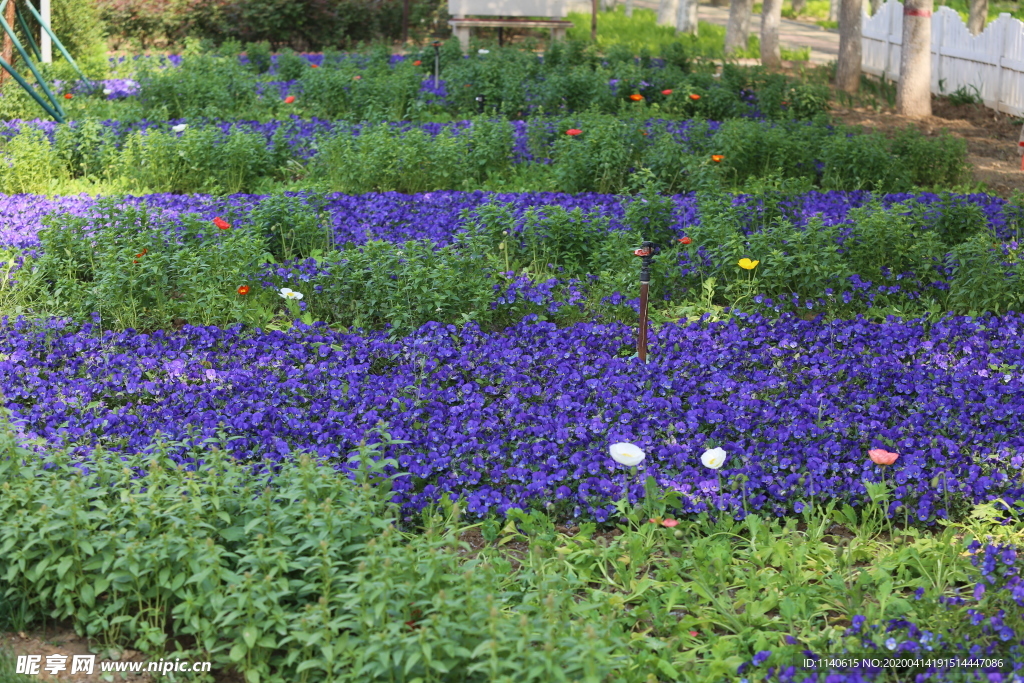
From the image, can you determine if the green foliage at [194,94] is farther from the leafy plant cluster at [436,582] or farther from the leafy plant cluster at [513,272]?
the leafy plant cluster at [436,582]

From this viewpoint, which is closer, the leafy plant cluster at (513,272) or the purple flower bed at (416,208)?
the leafy plant cluster at (513,272)

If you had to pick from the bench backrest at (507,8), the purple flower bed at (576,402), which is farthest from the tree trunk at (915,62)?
the purple flower bed at (576,402)

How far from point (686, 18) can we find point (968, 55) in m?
6.93

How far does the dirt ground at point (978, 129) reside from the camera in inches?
353

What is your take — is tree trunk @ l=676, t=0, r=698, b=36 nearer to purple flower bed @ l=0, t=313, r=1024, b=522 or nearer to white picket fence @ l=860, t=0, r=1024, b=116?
white picket fence @ l=860, t=0, r=1024, b=116

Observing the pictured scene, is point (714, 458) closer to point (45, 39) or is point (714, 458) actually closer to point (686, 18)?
point (45, 39)

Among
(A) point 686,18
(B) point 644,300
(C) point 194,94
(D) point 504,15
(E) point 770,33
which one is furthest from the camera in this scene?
(A) point 686,18

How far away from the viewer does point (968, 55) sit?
41.7ft

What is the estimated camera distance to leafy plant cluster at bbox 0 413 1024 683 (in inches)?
113

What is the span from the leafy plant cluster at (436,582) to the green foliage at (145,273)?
193 cm

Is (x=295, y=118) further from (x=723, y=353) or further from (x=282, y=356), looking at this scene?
(x=723, y=353)

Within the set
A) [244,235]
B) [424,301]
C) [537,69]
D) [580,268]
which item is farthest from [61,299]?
[537,69]

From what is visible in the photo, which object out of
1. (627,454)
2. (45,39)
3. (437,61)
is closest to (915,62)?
(437,61)

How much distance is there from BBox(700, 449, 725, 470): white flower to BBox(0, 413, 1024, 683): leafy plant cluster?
22 cm
